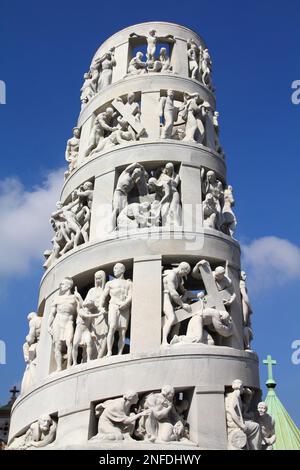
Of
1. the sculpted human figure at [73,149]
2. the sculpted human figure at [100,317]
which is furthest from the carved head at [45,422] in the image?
the sculpted human figure at [73,149]

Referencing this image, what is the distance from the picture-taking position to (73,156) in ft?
50.6

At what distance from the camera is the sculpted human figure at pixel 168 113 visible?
1360 cm

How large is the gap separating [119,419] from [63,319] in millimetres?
2590

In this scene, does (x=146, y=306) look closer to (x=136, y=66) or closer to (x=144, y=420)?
(x=144, y=420)

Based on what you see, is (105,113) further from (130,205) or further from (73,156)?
(130,205)

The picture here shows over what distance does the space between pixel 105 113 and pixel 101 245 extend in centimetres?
449

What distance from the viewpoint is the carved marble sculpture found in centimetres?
1193

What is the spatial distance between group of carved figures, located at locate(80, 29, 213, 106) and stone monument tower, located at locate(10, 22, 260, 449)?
8cm

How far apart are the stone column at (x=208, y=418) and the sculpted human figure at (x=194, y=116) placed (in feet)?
21.5

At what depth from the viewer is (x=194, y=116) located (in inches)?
564
